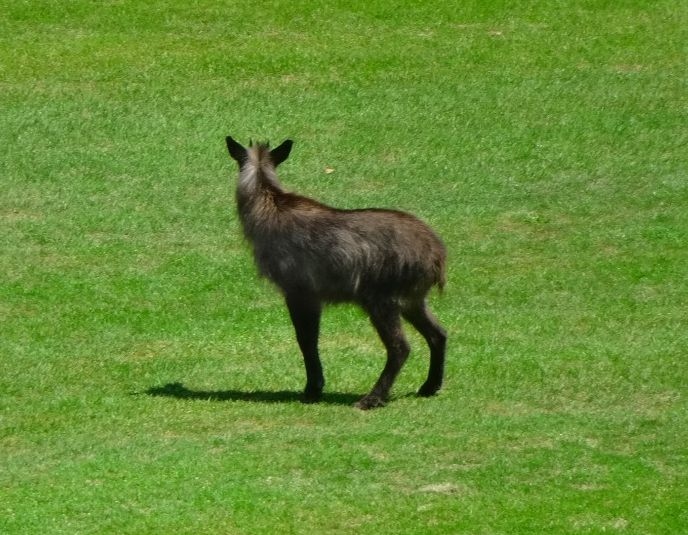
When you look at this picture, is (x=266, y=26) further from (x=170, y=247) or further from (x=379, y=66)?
(x=170, y=247)

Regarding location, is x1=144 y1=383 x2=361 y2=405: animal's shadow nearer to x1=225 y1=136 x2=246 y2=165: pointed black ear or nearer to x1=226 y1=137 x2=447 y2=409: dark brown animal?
x1=226 y1=137 x2=447 y2=409: dark brown animal

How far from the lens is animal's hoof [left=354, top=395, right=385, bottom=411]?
12742 millimetres

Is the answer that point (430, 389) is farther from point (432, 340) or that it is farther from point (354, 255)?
point (354, 255)

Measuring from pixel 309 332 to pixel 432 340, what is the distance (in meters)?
1.08

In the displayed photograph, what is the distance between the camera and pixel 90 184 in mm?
19359

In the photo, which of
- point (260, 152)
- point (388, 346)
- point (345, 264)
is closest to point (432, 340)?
point (388, 346)

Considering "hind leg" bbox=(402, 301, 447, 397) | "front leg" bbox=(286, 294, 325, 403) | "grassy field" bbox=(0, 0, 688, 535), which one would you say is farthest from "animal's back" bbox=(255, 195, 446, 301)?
"grassy field" bbox=(0, 0, 688, 535)

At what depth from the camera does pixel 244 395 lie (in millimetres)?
13227

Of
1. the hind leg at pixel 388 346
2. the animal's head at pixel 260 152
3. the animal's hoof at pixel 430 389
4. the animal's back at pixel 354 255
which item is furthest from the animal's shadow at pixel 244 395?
the animal's head at pixel 260 152

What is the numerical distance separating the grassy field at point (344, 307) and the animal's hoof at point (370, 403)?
19cm

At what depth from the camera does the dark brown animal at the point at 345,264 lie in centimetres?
1264

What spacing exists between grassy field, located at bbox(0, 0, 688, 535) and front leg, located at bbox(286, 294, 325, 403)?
20 centimetres

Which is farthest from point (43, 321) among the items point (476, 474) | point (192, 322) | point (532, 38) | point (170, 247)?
point (532, 38)

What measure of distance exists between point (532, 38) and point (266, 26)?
13.9 ft
